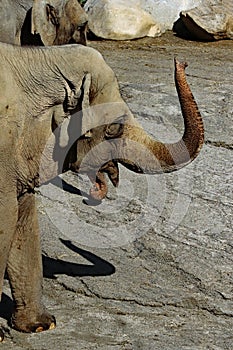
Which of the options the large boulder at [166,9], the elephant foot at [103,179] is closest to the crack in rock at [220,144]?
the elephant foot at [103,179]

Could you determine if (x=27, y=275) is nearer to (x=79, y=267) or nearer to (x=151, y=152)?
(x=151, y=152)

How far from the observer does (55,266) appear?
6344 mm

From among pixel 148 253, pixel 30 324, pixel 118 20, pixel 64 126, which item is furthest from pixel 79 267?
pixel 118 20

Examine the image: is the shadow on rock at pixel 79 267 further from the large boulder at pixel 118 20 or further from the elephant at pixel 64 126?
the large boulder at pixel 118 20

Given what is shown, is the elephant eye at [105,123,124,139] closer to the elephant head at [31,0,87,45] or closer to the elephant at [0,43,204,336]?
the elephant at [0,43,204,336]

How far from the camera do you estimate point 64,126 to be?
4980mm

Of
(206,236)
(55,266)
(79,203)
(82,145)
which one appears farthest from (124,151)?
(79,203)

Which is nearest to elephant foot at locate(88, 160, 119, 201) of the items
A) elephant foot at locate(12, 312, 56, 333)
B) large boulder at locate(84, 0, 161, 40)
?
elephant foot at locate(12, 312, 56, 333)

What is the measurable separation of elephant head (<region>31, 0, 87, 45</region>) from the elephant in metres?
0.71

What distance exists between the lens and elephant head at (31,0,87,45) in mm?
5711

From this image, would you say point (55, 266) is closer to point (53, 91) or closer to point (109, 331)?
point (109, 331)

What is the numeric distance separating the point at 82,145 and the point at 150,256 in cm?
150

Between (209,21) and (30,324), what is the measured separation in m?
6.83

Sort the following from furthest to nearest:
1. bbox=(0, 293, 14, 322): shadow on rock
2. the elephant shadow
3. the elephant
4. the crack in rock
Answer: the crack in rock → the elephant shadow → bbox=(0, 293, 14, 322): shadow on rock → the elephant
